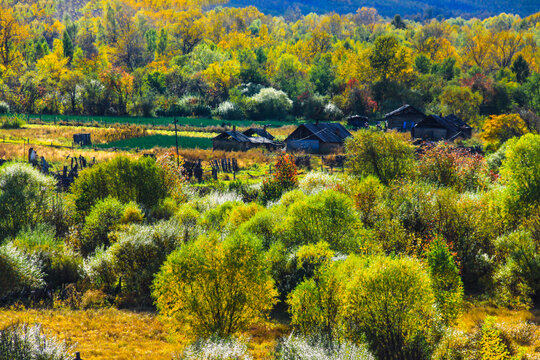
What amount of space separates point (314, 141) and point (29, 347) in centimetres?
5895

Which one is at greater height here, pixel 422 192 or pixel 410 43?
pixel 410 43

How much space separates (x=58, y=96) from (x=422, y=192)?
8779 cm

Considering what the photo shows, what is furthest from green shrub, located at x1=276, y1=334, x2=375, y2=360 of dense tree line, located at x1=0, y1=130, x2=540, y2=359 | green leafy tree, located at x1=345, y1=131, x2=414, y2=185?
green leafy tree, located at x1=345, y1=131, x2=414, y2=185

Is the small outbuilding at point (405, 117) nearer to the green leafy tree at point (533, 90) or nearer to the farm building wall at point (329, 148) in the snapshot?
the farm building wall at point (329, 148)

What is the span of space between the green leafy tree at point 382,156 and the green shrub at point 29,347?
28.3 m

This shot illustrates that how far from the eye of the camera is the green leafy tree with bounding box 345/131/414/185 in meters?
39.2

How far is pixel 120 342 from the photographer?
22172 mm

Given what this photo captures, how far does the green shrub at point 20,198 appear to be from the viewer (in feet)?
107

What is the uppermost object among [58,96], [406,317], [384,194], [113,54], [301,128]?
[113,54]

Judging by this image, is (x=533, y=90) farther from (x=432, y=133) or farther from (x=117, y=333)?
(x=117, y=333)

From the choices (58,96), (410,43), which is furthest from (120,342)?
(410,43)

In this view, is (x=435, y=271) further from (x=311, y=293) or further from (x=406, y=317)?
(x=311, y=293)

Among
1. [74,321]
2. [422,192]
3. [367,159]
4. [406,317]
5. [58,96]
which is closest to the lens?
[406,317]

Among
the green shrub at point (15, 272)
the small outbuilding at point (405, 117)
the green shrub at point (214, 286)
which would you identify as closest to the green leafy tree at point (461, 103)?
the small outbuilding at point (405, 117)
